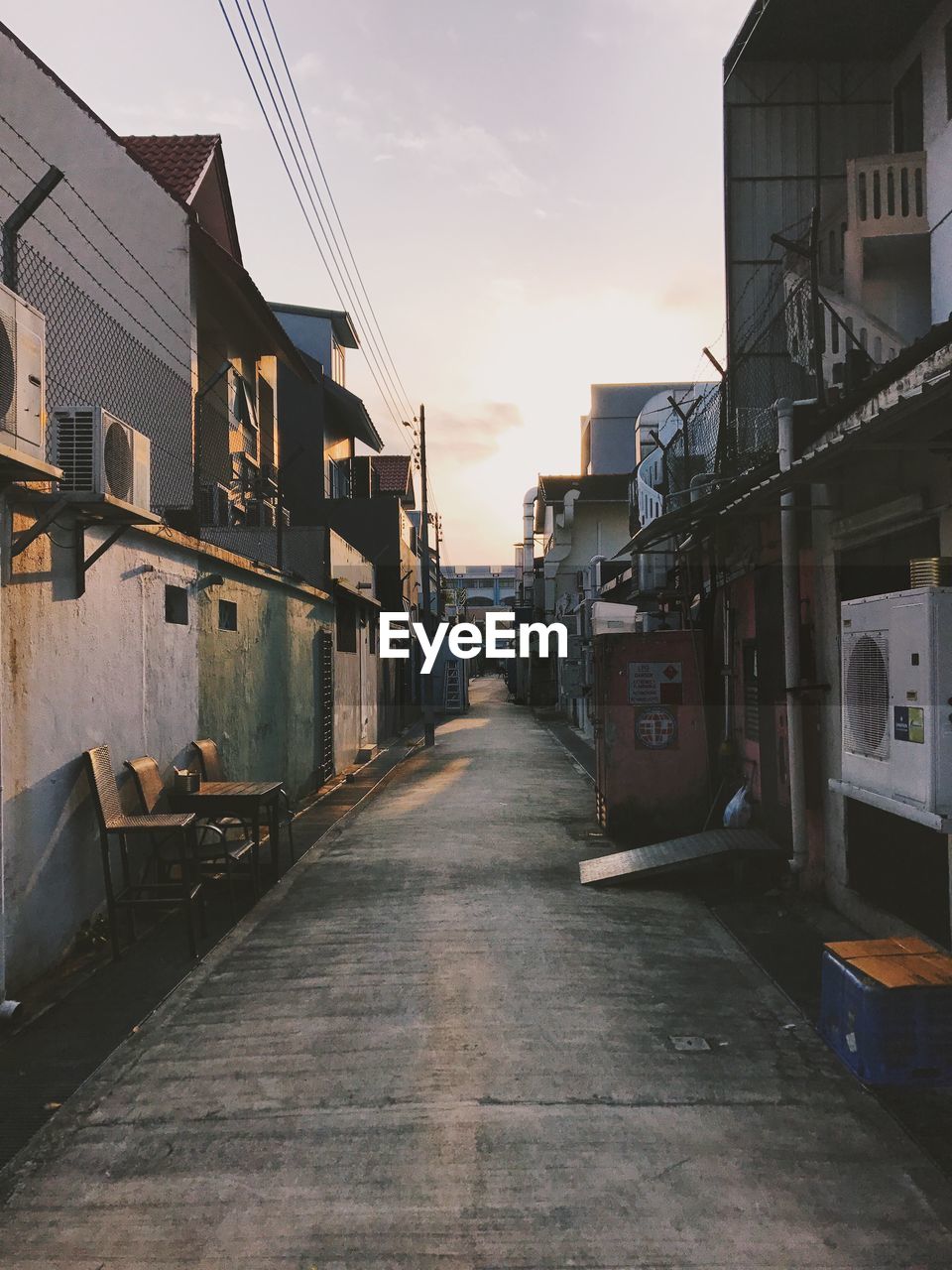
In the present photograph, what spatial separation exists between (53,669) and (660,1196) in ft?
14.6

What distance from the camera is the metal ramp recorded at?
24.4 ft

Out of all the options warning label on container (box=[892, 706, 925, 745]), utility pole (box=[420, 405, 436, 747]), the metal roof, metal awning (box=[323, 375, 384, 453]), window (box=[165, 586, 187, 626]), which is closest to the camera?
warning label on container (box=[892, 706, 925, 745])

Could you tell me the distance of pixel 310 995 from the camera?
5215 mm

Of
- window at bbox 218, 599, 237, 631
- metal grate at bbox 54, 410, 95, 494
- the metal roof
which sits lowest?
window at bbox 218, 599, 237, 631

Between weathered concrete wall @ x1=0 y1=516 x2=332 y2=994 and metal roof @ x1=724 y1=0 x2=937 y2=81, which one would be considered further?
metal roof @ x1=724 y1=0 x2=937 y2=81

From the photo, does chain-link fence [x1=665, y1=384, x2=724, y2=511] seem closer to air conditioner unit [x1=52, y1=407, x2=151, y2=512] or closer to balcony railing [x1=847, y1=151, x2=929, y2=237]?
Answer: balcony railing [x1=847, y1=151, x2=929, y2=237]

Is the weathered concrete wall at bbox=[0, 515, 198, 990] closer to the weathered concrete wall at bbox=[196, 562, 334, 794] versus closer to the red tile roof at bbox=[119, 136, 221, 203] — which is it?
the weathered concrete wall at bbox=[196, 562, 334, 794]

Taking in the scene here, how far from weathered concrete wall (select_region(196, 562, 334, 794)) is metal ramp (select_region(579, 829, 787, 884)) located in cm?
405

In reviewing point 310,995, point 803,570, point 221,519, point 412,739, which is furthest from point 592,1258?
point 412,739

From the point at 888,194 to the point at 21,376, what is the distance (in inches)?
399

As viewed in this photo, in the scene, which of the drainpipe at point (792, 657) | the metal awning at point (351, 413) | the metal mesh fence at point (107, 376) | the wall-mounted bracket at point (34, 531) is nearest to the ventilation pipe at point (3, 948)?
the wall-mounted bracket at point (34, 531)

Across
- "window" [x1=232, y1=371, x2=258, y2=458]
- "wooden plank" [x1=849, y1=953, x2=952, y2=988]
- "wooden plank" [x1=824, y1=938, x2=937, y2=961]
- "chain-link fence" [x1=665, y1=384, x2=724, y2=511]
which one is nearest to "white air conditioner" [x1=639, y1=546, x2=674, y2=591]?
"chain-link fence" [x1=665, y1=384, x2=724, y2=511]

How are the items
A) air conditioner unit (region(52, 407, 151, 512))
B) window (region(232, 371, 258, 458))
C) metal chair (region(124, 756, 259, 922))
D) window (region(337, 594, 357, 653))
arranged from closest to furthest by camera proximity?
air conditioner unit (region(52, 407, 151, 512)) < metal chair (region(124, 756, 259, 922)) < window (region(232, 371, 258, 458)) < window (region(337, 594, 357, 653))

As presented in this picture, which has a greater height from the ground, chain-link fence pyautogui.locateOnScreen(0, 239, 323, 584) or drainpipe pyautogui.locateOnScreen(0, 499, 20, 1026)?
chain-link fence pyautogui.locateOnScreen(0, 239, 323, 584)
